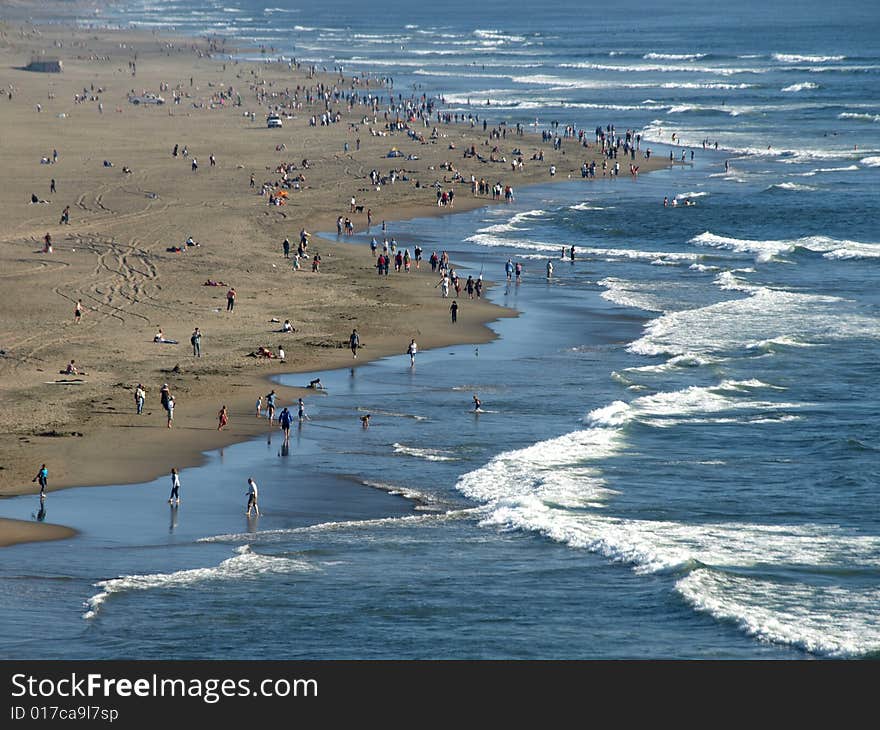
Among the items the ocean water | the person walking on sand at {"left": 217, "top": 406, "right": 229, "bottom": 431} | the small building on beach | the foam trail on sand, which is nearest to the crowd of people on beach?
the person walking on sand at {"left": 217, "top": 406, "right": 229, "bottom": 431}

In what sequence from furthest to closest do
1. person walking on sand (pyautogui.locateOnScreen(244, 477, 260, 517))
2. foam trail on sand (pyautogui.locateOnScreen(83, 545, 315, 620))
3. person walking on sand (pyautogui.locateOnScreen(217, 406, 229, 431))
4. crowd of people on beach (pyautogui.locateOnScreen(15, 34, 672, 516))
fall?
1. crowd of people on beach (pyautogui.locateOnScreen(15, 34, 672, 516))
2. person walking on sand (pyautogui.locateOnScreen(217, 406, 229, 431))
3. person walking on sand (pyautogui.locateOnScreen(244, 477, 260, 517))
4. foam trail on sand (pyautogui.locateOnScreen(83, 545, 315, 620))

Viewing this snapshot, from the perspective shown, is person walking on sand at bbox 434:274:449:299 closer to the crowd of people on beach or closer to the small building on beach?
the crowd of people on beach

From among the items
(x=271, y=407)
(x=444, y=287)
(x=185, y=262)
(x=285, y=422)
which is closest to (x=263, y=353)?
(x=271, y=407)

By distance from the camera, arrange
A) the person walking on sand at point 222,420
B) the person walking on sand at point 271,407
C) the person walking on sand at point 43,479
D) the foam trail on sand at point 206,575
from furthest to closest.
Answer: the person walking on sand at point 271,407
the person walking on sand at point 222,420
the person walking on sand at point 43,479
the foam trail on sand at point 206,575

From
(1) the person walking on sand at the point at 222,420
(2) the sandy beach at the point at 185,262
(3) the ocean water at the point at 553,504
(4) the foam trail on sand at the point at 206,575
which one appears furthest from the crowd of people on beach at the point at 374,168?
(4) the foam trail on sand at the point at 206,575

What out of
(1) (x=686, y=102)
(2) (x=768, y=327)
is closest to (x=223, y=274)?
(2) (x=768, y=327)

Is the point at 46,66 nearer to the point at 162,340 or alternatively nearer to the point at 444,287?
the point at 444,287

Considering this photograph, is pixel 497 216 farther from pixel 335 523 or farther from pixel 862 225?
pixel 335 523

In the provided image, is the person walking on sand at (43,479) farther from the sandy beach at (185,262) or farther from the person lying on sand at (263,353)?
the person lying on sand at (263,353)
